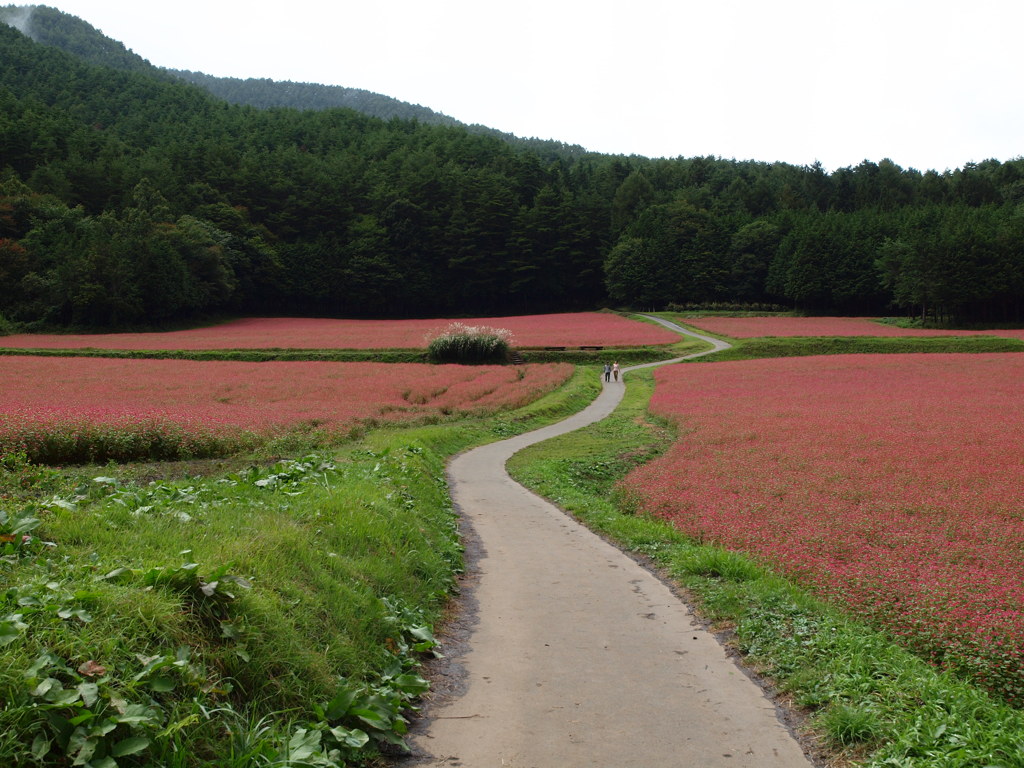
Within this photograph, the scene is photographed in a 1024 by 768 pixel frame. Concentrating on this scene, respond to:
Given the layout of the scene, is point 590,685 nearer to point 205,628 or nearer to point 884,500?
point 205,628

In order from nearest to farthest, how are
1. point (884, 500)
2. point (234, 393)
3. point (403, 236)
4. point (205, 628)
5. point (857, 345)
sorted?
1. point (205, 628)
2. point (884, 500)
3. point (234, 393)
4. point (857, 345)
5. point (403, 236)

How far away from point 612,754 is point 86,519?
5.28 metres

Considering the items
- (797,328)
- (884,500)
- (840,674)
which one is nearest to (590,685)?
(840,674)

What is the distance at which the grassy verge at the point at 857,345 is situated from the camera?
56438mm

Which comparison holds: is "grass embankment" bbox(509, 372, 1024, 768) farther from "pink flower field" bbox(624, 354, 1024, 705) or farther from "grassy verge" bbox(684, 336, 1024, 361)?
"grassy verge" bbox(684, 336, 1024, 361)

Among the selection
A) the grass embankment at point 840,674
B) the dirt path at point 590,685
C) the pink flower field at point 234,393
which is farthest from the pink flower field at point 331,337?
the dirt path at point 590,685

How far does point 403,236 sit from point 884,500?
97455mm

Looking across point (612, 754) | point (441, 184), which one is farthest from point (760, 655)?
point (441, 184)

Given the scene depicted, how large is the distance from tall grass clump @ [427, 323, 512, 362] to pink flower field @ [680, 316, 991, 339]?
83.4ft

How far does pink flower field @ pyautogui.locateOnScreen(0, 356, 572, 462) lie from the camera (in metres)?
21.0

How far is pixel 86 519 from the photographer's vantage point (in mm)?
6844

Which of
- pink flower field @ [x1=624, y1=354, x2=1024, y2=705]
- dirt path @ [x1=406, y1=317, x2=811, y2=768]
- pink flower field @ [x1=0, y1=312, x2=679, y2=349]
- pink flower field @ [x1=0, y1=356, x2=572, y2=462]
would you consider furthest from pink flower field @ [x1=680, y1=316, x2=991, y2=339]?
dirt path @ [x1=406, y1=317, x2=811, y2=768]

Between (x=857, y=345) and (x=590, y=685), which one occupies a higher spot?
(x=857, y=345)

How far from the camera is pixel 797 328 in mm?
73188
